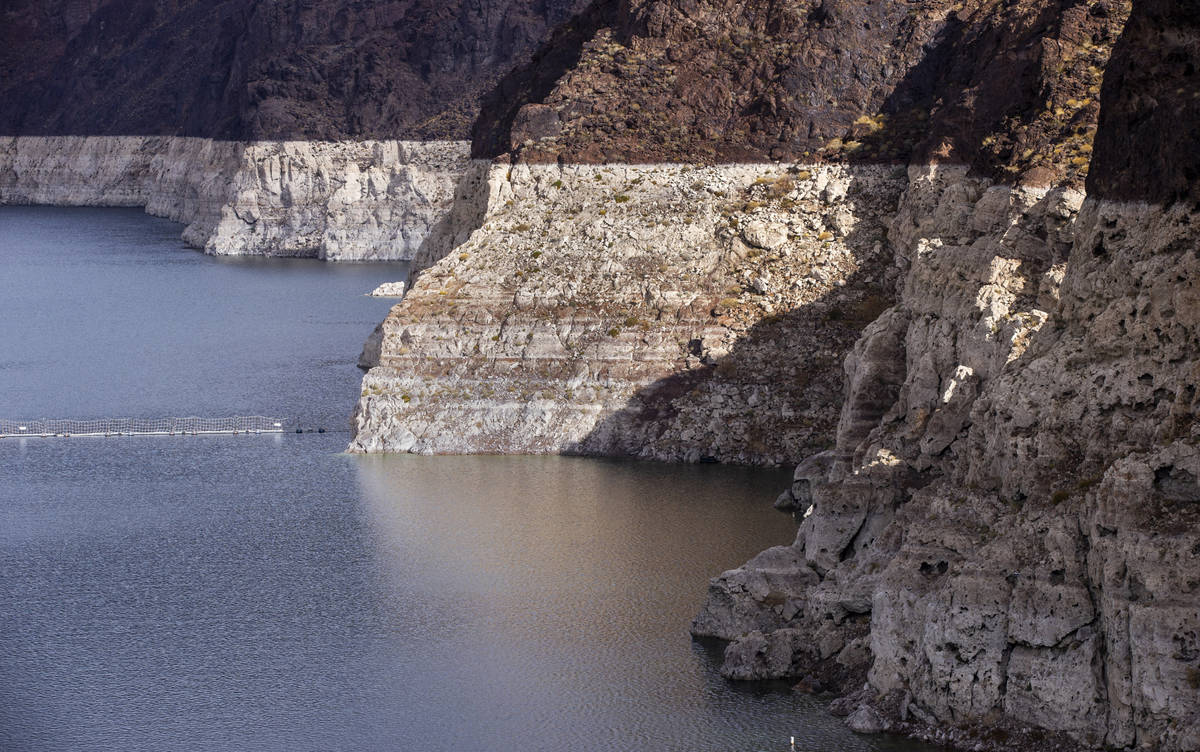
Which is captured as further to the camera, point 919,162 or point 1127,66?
point 919,162

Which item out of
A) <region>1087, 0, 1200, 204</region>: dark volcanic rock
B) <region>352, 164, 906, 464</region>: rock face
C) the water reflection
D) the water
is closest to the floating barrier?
the water

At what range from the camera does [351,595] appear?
6191cm

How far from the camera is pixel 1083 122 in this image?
71.8 m

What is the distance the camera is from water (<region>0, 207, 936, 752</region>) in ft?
164

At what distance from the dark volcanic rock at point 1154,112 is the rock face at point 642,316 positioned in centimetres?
3423

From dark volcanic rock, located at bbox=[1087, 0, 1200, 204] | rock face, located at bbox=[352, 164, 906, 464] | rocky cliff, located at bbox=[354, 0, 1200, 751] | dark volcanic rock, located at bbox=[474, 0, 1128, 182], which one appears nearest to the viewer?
rocky cliff, located at bbox=[354, 0, 1200, 751]

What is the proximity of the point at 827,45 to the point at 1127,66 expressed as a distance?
1969 inches

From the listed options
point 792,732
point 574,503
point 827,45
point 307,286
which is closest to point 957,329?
point 792,732

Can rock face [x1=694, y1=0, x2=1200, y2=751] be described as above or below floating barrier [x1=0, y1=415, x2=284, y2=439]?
above

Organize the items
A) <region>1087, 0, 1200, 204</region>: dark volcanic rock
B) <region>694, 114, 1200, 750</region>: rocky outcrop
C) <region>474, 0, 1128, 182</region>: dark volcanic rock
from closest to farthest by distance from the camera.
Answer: <region>694, 114, 1200, 750</region>: rocky outcrop < <region>1087, 0, 1200, 204</region>: dark volcanic rock < <region>474, 0, 1128, 182</region>: dark volcanic rock

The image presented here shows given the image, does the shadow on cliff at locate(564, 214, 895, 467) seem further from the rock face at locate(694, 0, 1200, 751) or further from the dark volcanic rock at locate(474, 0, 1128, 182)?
the rock face at locate(694, 0, 1200, 751)

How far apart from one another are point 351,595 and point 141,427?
32251mm

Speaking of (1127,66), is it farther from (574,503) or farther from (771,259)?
→ (771,259)

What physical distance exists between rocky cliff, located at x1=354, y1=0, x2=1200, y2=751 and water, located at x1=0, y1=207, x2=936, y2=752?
2.99 meters
